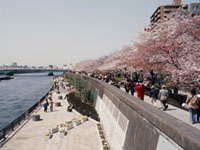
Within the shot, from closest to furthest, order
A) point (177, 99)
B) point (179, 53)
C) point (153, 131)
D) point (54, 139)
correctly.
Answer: point (153, 131)
point (177, 99)
point (54, 139)
point (179, 53)

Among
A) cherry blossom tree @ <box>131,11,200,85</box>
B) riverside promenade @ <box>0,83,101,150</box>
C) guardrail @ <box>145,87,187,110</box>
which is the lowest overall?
riverside promenade @ <box>0,83,101,150</box>

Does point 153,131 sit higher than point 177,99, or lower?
higher

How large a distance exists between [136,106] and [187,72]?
10410 mm

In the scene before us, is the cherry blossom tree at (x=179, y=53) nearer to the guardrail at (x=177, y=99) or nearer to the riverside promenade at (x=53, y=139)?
the guardrail at (x=177, y=99)

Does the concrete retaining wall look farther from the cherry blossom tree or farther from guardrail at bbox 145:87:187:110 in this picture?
the cherry blossom tree

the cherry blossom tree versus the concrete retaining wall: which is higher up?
the cherry blossom tree

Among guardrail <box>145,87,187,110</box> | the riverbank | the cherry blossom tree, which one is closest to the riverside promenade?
the riverbank

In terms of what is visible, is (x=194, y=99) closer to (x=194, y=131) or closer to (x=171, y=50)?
(x=194, y=131)

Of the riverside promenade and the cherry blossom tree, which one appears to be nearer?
the riverside promenade

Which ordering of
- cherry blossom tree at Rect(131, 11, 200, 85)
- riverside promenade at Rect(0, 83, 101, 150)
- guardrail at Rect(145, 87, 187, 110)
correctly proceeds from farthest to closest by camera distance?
cherry blossom tree at Rect(131, 11, 200, 85) < riverside promenade at Rect(0, 83, 101, 150) < guardrail at Rect(145, 87, 187, 110)

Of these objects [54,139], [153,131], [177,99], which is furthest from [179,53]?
[153,131]

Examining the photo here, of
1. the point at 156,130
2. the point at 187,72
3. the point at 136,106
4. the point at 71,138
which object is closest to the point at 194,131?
the point at 156,130

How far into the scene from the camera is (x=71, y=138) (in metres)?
19.8

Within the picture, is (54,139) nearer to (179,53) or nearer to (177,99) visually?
(177,99)
